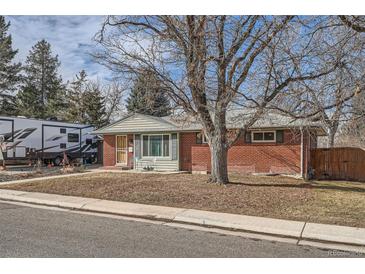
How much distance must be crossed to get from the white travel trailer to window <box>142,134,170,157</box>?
858cm

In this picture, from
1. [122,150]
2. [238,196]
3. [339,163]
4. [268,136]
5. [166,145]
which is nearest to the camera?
[238,196]

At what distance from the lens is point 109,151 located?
21.4 metres

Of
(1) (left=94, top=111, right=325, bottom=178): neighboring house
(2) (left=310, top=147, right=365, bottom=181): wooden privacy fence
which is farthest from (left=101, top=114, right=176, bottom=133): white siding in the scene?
(2) (left=310, top=147, right=365, bottom=181): wooden privacy fence

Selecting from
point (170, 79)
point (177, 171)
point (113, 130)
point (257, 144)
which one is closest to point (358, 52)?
point (170, 79)

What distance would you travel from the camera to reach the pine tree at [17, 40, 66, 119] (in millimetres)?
45938

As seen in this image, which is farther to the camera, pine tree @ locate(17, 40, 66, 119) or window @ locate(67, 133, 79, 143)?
pine tree @ locate(17, 40, 66, 119)

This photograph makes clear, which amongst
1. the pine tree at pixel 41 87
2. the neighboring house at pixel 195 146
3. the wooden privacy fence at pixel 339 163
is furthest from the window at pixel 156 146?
the pine tree at pixel 41 87

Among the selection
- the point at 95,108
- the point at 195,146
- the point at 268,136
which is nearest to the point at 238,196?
the point at 268,136

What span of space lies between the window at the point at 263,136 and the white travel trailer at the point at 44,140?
49.5ft

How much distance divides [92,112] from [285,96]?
3267 cm

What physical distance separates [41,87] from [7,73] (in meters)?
6.92

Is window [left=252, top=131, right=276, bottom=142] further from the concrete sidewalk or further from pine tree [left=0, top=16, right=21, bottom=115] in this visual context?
pine tree [left=0, top=16, right=21, bottom=115]

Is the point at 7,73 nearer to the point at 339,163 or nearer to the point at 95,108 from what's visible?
the point at 95,108

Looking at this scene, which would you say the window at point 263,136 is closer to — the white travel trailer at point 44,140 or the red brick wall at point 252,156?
the red brick wall at point 252,156
